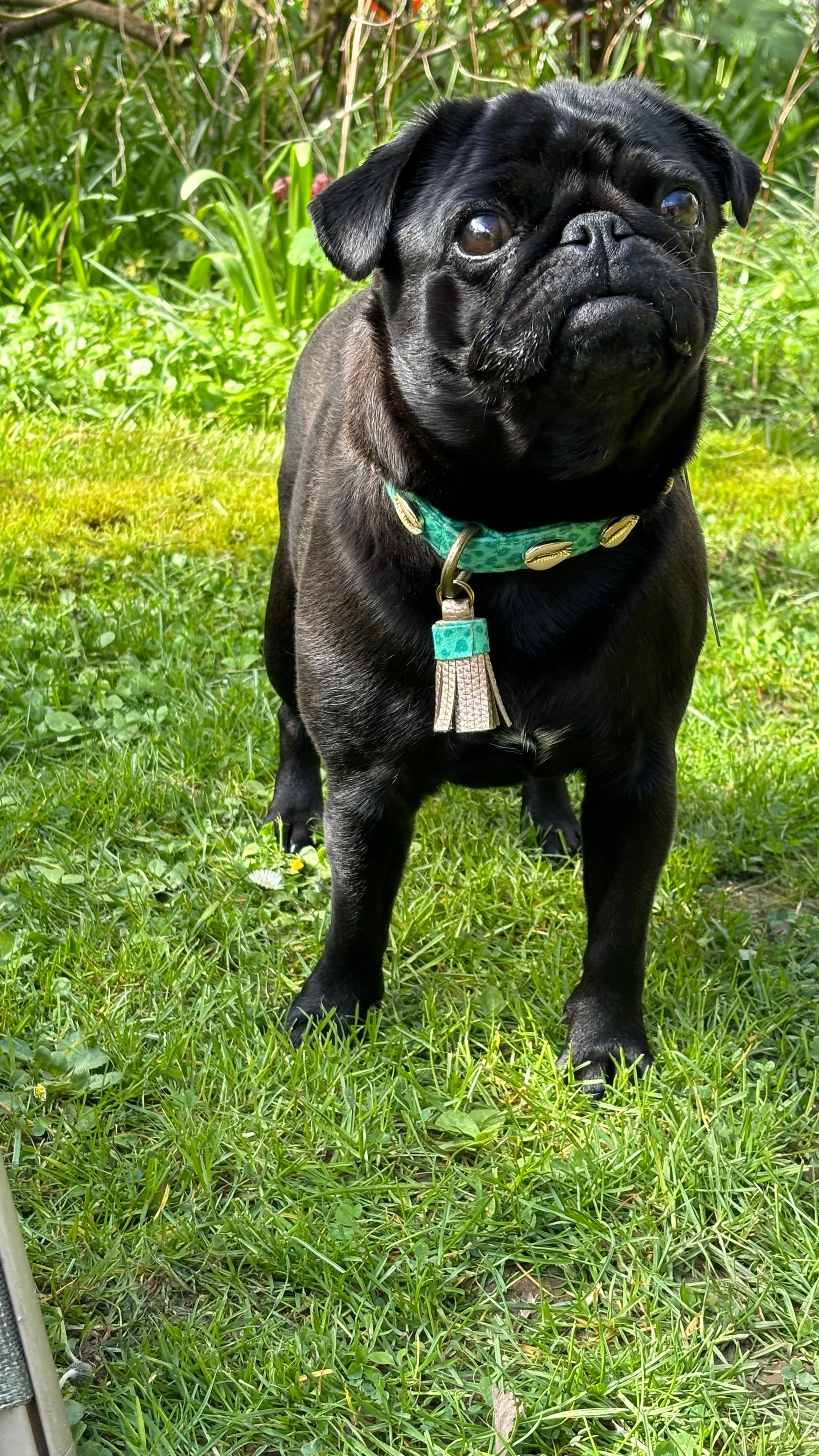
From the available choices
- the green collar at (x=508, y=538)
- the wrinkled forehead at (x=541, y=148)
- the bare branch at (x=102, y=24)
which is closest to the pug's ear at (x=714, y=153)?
the wrinkled forehead at (x=541, y=148)

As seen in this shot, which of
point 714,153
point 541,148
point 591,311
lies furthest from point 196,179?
point 591,311

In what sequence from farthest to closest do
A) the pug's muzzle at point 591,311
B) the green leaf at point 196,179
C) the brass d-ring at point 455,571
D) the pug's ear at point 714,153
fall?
the green leaf at point 196,179, the pug's ear at point 714,153, the brass d-ring at point 455,571, the pug's muzzle at point 591,311

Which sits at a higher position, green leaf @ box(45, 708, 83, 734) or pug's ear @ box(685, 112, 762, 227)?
pug's ear @ box(685, 112, 762, 227)

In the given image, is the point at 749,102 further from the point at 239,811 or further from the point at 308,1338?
the point at 308,1338

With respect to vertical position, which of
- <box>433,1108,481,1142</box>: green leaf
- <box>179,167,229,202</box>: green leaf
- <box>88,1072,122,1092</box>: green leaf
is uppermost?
<box>179,167,229,202</box>: green leaf

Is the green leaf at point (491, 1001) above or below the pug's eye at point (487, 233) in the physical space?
below

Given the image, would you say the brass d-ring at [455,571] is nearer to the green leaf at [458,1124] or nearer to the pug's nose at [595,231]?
the pug's nose at [595,231]

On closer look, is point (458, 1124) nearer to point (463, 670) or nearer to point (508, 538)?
point (463, 670)

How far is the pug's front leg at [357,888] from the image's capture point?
2393 mm

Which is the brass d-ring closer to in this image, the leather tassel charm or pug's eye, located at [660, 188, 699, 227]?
the leather tassel charm

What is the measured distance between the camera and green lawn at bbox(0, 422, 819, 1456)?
1.91 metres

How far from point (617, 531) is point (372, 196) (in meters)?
0.62

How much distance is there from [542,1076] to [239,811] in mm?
1144

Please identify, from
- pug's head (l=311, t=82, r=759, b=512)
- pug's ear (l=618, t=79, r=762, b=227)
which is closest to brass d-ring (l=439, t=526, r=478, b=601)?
pug's head (l=311, t=82, r=759, b=512)
